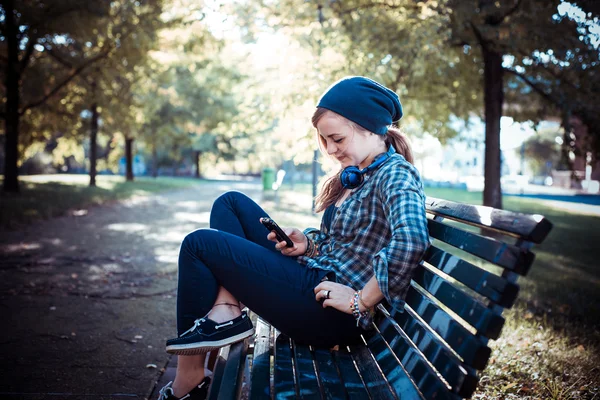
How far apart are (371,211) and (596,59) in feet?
20.9

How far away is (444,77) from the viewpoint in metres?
8.59

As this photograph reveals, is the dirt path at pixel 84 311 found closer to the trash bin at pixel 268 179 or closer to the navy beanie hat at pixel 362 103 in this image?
the navy beanie hat at pixel 362 103

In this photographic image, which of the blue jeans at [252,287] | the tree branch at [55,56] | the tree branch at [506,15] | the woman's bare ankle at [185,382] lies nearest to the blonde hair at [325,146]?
the blue jeans at [252,287]

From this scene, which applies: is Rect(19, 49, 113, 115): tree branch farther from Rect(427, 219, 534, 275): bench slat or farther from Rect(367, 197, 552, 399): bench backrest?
Rect(427, 219, 534, 275): bench slat

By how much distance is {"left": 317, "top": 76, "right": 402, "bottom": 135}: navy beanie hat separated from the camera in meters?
2.32

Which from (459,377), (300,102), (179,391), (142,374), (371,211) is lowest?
(142,374)

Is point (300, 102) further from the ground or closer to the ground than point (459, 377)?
Answer: further from the ground

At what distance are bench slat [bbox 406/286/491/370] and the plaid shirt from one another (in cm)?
12

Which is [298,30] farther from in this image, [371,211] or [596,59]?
[371,211]

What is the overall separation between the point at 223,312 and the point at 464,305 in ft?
3.74

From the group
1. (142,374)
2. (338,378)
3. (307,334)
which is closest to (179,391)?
(307,334)

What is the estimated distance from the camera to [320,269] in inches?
94.0

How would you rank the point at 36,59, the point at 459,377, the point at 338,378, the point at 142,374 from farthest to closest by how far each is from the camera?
1. the point at 36,59
2. the point at 142,374
3. the point at 338,378
4. the point at 459,377

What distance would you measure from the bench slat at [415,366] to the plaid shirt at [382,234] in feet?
0.45
